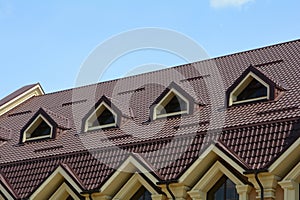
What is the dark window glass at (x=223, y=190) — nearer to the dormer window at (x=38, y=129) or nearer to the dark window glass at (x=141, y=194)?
the dark window glass at (x=141, y=194)

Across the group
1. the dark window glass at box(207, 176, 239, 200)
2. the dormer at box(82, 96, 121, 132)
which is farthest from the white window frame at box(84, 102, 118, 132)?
the dark window glass at box(207, 176, 239, 200)

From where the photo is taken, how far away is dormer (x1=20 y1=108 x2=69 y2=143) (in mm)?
22752

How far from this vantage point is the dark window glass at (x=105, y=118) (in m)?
21.7

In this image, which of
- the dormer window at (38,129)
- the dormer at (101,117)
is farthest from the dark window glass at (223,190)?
the dormer window at (38,129)

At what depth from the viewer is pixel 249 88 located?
19.2 meters

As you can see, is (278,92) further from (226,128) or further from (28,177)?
(28,177)

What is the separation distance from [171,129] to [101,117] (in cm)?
371

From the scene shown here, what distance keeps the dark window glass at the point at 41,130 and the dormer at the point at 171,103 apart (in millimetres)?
4448

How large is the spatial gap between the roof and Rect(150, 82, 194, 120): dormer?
1.08 ft

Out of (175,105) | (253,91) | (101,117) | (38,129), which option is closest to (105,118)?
(101,117)

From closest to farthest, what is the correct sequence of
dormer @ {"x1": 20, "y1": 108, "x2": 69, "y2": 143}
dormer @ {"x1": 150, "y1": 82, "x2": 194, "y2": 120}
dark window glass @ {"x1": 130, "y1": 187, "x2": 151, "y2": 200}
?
dark window glass @ {"x1": 130, "y1": 187, "x2": 151, "y2": 200} → dormer @ {"x1": 150, "y1": 82, "x2": 194, "y2": 120} → dormer @ {"x1": 20, "y1": 108, "x2": 69, "y2": 143}

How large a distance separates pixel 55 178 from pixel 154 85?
6.35m

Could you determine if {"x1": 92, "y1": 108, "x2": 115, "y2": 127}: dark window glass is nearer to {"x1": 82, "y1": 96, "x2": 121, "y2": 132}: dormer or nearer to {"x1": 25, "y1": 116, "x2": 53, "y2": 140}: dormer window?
{"x1": 82, "y1": 96, "x2": 121, "y2": 132}: dormer

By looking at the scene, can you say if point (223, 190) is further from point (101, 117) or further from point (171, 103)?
point (101, 117)
